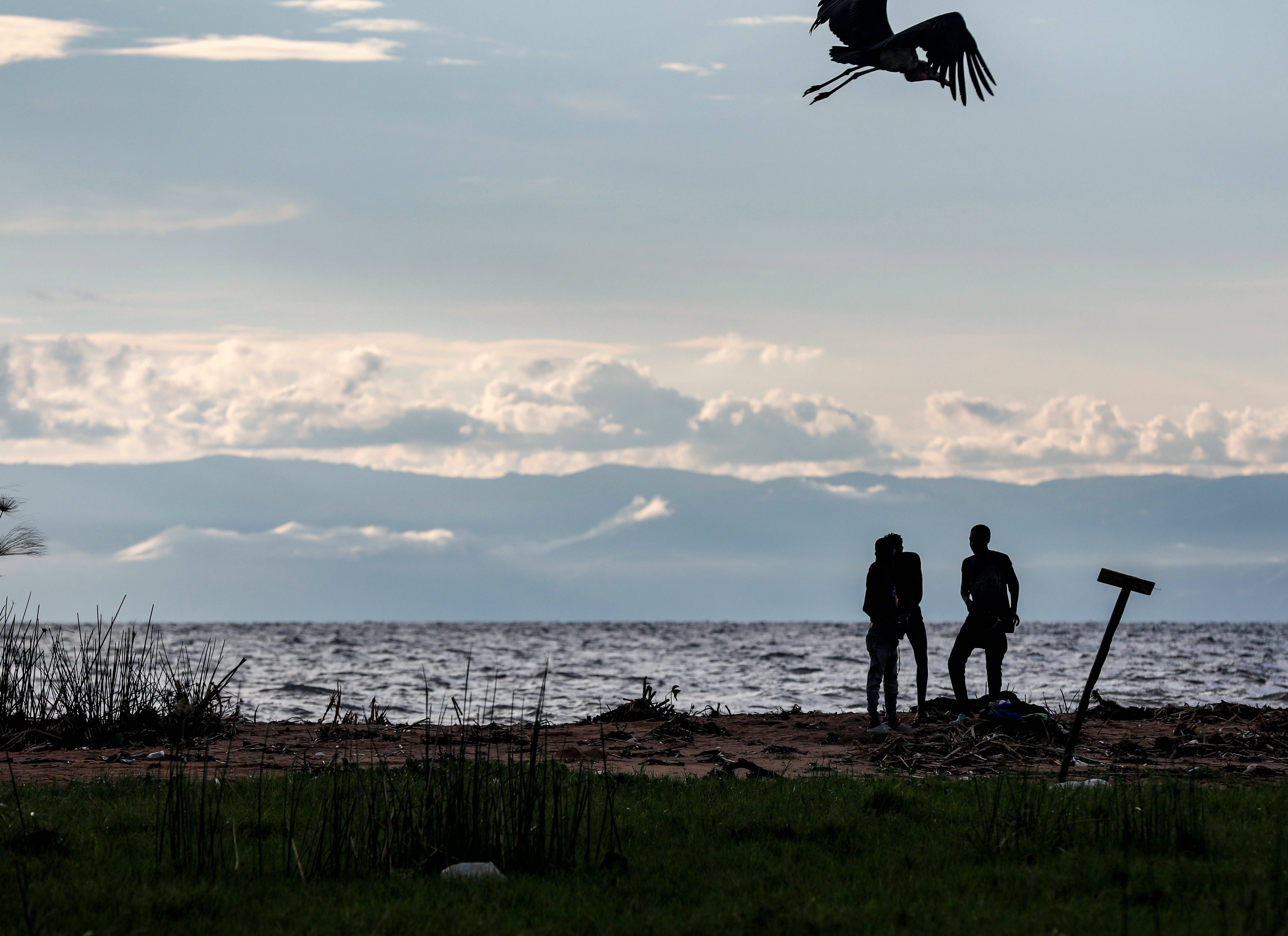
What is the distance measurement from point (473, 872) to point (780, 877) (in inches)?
77.7

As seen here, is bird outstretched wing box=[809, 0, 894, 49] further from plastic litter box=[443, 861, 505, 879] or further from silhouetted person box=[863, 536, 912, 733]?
plastic litter box=[443, 861, 505, 879]

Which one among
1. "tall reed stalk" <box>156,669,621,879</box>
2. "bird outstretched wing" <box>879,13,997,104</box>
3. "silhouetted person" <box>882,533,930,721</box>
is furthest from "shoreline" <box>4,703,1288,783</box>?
"bird outstretched wing" <box>879,13,997,104</box>

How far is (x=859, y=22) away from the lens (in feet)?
32.8

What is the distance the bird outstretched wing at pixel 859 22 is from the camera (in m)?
9.89

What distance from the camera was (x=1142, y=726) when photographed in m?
14.6

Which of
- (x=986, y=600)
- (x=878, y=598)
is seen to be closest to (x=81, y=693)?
(x=878, y=598)

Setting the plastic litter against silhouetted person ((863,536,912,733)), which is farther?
silhouetted person ((863,536,912,733))

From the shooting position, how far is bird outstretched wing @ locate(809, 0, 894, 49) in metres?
9.89

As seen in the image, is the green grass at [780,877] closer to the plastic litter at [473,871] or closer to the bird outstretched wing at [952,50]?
the plastic litter at [473,871]

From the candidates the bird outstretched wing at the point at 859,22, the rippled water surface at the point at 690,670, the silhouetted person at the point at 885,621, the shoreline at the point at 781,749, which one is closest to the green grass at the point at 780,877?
the shoreline at the point at 781,749

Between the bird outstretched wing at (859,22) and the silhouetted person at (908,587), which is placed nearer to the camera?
the bird outstretched wing at (859,22)

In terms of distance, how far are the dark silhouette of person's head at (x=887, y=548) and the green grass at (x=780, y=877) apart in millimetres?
4605

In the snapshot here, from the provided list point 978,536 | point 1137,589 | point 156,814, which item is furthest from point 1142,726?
point 156,814

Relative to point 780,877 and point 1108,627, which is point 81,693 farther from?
point 1108,627
